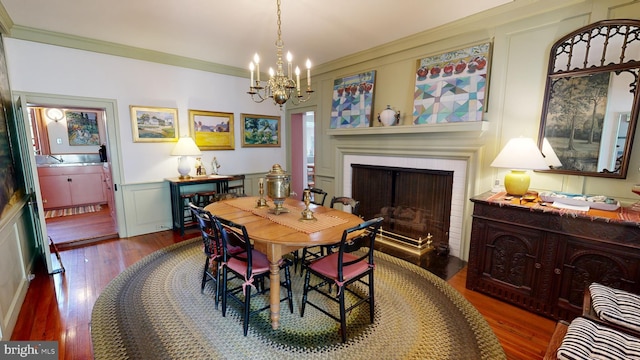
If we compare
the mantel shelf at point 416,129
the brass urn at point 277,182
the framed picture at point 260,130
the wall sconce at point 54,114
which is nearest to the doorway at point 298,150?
the framed picture at point 260,130

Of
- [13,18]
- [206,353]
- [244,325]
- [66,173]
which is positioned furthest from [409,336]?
[66,173]

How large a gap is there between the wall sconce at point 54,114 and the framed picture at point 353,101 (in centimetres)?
622

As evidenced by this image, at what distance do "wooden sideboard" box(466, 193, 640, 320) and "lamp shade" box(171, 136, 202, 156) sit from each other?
3.86 meters

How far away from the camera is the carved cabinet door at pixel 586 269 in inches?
73.6

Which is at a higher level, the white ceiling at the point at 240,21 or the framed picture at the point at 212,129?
the white ceiling at the point at 240,21

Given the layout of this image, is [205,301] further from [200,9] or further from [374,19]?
[374,19]

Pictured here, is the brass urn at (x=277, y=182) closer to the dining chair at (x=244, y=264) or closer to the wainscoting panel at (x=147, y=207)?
the dining chair at (x=244, y=264)

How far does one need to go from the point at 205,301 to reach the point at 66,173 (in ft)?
18.0

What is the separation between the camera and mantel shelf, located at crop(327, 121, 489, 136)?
2.87 m

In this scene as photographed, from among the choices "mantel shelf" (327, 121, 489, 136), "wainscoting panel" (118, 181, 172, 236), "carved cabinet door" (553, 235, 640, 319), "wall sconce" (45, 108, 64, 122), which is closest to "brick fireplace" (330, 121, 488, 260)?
"mantel shelf" (327, 121, 489, 136)

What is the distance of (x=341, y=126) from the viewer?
4.36 metres

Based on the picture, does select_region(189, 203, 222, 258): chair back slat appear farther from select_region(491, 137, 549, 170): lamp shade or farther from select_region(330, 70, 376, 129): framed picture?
select_region(330, 70, 376, 129): framed picture

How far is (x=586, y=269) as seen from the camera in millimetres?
2023

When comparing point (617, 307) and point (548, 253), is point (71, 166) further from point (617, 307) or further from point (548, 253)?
point (617, 307)
